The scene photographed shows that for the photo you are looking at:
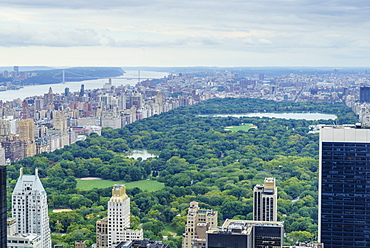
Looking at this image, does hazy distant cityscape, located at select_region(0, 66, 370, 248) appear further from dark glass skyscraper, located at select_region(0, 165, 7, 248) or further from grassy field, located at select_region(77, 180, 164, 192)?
dark glass skyscraper, located at select_region(0, 165, 7, 248)

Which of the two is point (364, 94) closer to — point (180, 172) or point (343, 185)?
point (180, 172)

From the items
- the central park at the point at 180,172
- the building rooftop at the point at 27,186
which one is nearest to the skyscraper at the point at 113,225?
the central park at the point at 180,172

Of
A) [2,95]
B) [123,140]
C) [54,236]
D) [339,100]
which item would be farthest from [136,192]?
[339,100]

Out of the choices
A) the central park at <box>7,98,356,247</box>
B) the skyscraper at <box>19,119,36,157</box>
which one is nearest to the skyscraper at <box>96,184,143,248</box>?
the central park at <box>7,98,356,247</box>

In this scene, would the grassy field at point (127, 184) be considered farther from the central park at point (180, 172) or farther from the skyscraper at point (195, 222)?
the skyscraper at point (195, 222)

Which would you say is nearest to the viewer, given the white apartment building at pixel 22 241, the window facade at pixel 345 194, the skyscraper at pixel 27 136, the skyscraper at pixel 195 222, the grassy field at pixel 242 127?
the white apartment building at pixel 22 241
